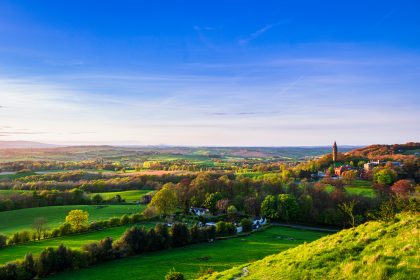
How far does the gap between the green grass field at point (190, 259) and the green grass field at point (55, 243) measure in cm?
1166

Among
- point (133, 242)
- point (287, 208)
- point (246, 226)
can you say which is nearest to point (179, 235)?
point (133, 242)

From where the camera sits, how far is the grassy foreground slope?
41.5 feet

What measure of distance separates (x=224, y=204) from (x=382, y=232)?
70.3m

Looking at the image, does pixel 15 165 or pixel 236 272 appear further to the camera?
pixel 15 165

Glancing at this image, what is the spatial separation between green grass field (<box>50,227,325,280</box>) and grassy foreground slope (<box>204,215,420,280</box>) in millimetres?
19226

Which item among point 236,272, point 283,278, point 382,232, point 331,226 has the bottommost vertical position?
point 331,226

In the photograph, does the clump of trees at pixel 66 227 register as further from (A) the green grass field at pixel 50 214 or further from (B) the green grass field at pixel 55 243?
(A) the green grass field at pixel 50 214

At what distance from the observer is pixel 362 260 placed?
14609 millimetres

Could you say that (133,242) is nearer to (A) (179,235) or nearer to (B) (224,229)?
(A) (179,235)

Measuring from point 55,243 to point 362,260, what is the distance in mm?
55707

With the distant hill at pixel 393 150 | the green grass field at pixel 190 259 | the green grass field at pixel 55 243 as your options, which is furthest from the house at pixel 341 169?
the green grass field at pixel 55 243

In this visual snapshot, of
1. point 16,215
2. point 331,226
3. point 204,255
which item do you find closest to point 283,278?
point 204,255

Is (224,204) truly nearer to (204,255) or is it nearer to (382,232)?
(204,255)

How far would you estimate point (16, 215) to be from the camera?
7950 cm
